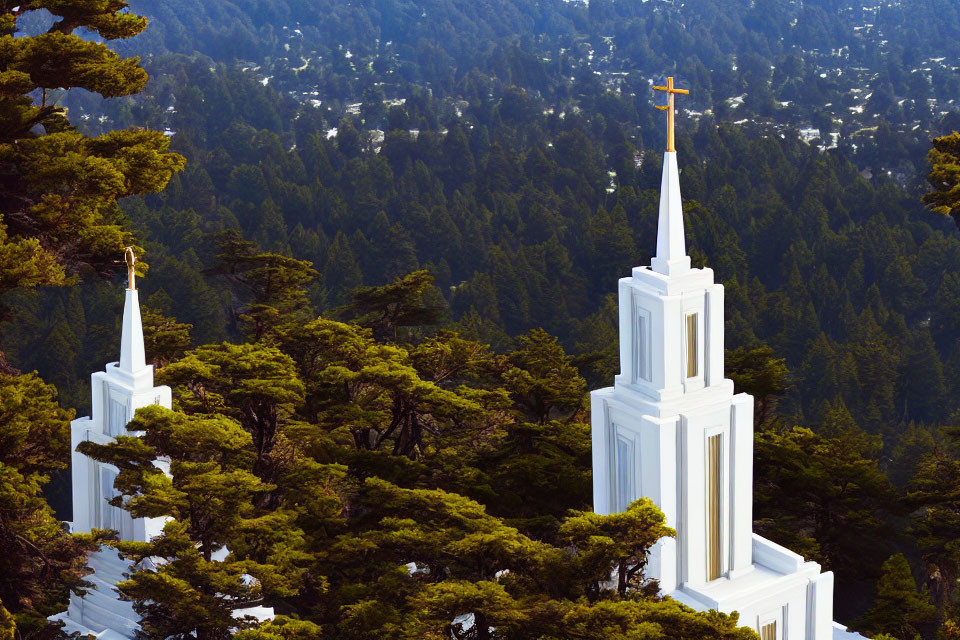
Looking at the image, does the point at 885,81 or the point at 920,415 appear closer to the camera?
the point at 920,415

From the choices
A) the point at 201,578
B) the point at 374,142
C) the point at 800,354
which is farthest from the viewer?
the point at 374,142

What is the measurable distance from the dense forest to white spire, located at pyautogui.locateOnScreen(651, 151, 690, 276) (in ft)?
11.1

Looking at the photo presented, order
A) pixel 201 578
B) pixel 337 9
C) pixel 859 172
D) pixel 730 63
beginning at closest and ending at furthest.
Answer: pixel 201 578, pixel 859 172, pixel 730 63, pixel 337 9

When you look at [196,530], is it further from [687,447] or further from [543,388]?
[543,388]

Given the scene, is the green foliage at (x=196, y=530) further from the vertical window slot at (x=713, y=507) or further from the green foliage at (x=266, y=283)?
the green foliage at (x=266, y=283)

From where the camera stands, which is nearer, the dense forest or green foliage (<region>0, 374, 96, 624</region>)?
the dense forest

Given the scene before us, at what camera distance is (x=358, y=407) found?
97.2 ft

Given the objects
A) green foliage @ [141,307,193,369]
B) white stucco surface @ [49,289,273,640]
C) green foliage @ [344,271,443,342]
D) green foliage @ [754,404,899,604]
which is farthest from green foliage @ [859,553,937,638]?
green foliage @ [141,307,193,369]

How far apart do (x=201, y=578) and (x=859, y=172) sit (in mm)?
99400

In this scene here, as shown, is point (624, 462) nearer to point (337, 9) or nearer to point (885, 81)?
point (885, 81)

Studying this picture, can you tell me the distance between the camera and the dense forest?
21.2 metres

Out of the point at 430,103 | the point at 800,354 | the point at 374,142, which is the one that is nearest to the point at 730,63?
the point at 430,103

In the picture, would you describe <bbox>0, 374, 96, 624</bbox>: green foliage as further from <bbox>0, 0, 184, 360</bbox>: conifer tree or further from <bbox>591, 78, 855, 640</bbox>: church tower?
<bbox>591, 78, 855, 640</bbox>: church tower

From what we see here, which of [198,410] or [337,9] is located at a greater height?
[337,9]
